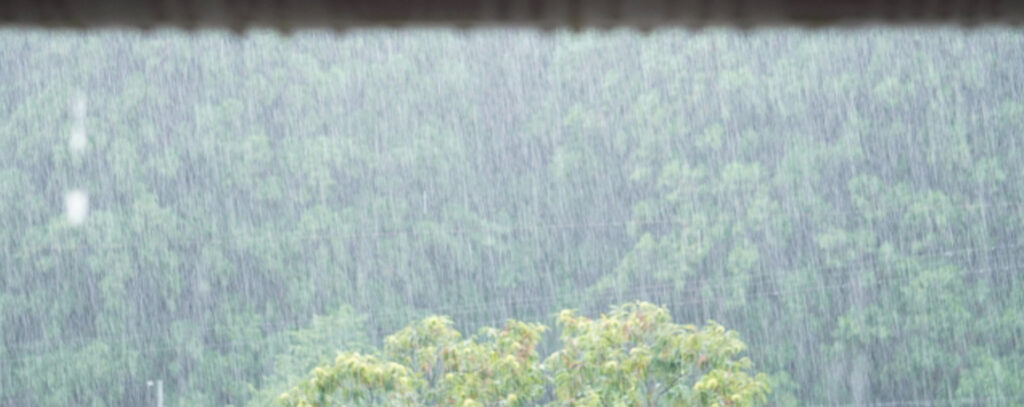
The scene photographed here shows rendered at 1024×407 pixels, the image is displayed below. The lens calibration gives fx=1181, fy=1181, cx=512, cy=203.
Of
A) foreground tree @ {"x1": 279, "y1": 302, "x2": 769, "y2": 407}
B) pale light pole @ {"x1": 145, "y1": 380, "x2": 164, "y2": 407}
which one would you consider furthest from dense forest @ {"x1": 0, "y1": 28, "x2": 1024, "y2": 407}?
foreground tree @ {"x1": 279, "y1": 302, "x2": 769, "y2": 407}

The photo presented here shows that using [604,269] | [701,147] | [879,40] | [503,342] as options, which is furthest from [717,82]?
[503,342]

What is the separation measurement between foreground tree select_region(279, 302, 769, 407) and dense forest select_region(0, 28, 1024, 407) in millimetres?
5783

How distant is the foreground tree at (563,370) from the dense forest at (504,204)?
5.78 m

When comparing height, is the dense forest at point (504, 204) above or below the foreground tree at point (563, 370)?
above

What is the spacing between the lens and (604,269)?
46.2 feet

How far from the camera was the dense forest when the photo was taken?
1277 cm

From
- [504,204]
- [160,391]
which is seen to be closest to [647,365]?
[160,391]

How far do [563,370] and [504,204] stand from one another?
30.1 ft

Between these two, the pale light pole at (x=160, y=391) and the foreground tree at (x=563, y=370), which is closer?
the foreground tree at (x=563, y=370)

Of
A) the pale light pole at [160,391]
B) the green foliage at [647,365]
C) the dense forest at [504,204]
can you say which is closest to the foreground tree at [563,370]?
the green foliage at [647,365]

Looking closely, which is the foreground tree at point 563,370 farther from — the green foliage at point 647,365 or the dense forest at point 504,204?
the dense forest at point 504,204

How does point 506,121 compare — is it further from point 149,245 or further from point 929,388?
point 929,388

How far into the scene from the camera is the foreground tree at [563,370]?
19.2ft

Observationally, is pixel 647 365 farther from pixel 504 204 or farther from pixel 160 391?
pixel 504 204
